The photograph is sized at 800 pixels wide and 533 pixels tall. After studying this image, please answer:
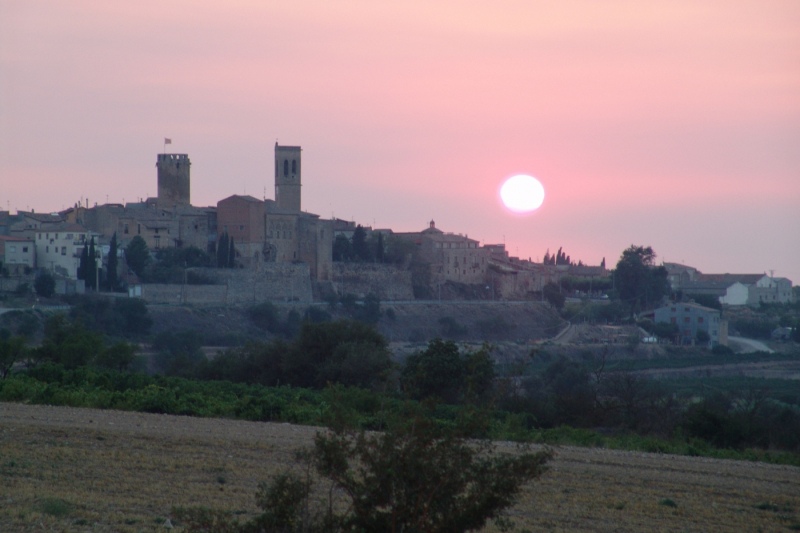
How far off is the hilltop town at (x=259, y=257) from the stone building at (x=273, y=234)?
0.08 meters

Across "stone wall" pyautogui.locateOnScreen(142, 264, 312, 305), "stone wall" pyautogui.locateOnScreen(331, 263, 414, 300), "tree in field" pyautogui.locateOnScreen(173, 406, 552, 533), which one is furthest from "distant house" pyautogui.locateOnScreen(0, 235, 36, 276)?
"tree in field" pyautogui.locateOnScreen(173, 406, 552, 533)

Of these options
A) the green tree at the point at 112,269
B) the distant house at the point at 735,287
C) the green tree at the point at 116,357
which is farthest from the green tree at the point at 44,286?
the distant house at the point at 735,287

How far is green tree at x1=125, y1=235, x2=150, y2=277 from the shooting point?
59438 mm

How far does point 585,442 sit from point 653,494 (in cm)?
572

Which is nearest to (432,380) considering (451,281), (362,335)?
(362,335)

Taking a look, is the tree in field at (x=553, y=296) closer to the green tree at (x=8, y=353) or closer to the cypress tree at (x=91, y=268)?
the cypress tree at (x=91, y=268)

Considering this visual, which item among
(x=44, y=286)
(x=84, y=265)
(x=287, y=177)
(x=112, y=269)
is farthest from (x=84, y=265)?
(x=287, y=177)

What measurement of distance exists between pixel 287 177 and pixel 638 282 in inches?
1021

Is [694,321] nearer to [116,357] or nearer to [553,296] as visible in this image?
[553,296]

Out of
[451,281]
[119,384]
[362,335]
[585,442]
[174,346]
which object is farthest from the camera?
[451,281]

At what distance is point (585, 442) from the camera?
1777 cm

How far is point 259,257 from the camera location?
67312 millimetres

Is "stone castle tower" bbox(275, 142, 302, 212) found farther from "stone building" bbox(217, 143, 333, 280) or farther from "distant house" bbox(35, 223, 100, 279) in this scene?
"distant house" bbox(35, 223, 100, 279)

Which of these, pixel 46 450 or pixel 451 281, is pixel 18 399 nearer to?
pixel 46 450
